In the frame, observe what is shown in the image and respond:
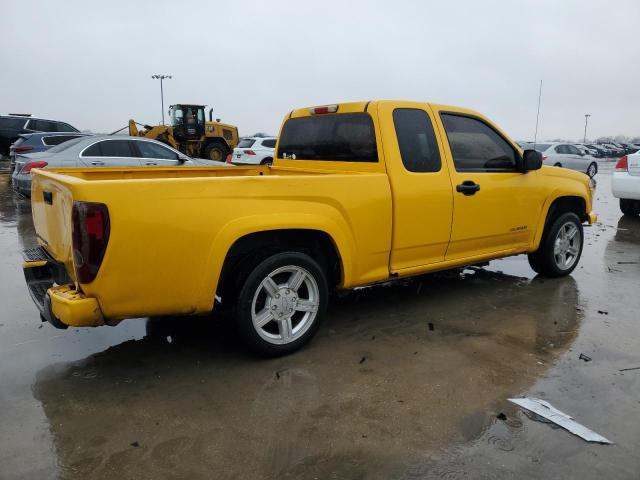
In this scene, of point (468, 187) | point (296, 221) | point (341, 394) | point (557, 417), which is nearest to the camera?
point (557, 417)

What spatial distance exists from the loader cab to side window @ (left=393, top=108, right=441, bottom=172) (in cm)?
1796

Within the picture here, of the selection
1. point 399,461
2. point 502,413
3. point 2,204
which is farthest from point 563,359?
point 2,204

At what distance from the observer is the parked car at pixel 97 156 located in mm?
9266

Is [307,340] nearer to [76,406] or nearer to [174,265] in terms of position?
[174,265]

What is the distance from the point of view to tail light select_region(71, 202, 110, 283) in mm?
2764

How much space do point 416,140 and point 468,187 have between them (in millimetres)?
644

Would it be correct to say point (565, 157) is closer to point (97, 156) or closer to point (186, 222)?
point (97, 156)

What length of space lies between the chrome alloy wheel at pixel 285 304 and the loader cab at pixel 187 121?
18.6 m

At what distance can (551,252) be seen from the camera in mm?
5590

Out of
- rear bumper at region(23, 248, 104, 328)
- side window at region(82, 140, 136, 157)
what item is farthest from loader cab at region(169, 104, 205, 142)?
rear bumper at region(23, 248, 104, 328)

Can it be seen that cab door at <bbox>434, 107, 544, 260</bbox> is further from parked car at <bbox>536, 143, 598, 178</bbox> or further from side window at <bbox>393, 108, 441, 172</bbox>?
parked car at <bbox>536, 143, 598, 178</bbox>

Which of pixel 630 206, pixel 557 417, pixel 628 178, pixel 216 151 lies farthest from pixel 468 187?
pixel 216 151

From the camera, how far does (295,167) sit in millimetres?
4957

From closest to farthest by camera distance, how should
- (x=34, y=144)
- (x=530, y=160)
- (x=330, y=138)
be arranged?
(x=330, y=138) → (x=530, y=160) → (x=34, y=144)
